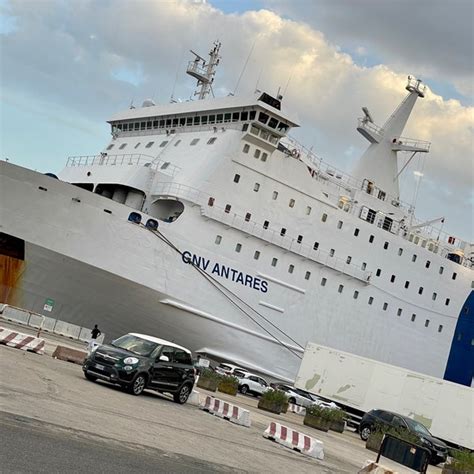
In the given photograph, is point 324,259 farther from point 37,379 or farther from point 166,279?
point 37,379

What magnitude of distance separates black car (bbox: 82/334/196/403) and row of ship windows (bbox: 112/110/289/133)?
1493 centimetres

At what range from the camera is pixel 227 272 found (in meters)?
25.6

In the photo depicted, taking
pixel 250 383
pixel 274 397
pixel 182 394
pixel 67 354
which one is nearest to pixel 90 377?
pixel 182 394

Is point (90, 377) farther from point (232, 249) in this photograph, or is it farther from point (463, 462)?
point (232, 249)

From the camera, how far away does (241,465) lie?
8.52 m

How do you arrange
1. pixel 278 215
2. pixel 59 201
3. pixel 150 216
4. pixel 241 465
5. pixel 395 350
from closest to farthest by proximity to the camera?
1. pixel 241 465
2. pixel 59 201
3. pixel 150 216
4. pixel 278 215
5. pixel 395 350

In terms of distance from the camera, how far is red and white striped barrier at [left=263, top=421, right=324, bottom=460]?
1159 centimetres

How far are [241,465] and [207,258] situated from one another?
16.7m

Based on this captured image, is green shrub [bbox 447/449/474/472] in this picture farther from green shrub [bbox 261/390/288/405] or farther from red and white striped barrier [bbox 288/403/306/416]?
red and white striped barrier [bbox 288/403/306/416]

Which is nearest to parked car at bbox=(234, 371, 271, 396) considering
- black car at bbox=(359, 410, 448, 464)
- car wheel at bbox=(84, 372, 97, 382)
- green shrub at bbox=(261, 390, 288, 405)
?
black car at bbox=(359, 410, 448, 464)

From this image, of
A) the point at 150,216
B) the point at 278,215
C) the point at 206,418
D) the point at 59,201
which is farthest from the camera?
the point at 278,215

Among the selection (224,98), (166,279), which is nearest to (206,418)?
(166,279)

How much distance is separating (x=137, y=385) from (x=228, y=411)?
195cm

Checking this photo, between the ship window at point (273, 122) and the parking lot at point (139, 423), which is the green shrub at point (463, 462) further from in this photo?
the ship window at point (273, 122)
